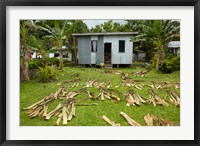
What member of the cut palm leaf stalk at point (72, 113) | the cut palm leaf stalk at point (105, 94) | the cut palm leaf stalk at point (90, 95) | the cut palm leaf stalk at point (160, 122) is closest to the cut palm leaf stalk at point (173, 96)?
the cut palm leaf stalk at point (160, 122)

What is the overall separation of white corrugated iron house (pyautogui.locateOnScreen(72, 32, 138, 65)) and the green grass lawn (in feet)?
1.14

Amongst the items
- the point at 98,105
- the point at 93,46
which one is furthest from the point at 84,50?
the point at 98,105

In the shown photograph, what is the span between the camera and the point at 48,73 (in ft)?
9.82

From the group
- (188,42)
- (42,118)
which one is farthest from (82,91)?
(188,42)

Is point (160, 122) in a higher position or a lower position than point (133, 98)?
lower

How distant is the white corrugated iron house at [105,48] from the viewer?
129 inches

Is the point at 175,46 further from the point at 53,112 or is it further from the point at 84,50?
the point at 84,50

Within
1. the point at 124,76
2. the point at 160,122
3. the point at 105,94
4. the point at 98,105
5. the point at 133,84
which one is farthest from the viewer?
the point at 124,76

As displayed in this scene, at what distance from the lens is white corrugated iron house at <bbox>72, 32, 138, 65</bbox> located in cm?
328

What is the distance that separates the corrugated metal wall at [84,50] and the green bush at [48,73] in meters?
0.54

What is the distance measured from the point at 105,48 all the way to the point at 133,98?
1599 mm

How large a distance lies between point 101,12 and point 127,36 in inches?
62.0

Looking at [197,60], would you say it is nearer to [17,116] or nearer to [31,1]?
[31,1]

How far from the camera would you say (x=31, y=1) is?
5.71ft
